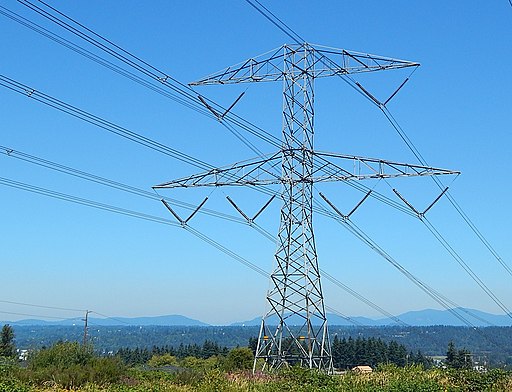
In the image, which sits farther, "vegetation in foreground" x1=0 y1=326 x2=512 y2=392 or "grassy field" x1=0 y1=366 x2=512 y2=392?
"vegetation in foreground" x1=0 y1=326 x2=512 y2=392

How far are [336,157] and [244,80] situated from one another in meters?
5.42

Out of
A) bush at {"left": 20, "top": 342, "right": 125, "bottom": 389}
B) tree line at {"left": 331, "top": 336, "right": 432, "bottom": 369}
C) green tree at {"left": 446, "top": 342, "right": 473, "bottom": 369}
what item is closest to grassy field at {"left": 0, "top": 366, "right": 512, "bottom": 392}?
bush at {"left": 20, "top": 342, "right": 125, "bottom": 389}

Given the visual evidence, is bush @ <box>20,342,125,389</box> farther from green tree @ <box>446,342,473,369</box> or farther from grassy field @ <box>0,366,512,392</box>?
green tree @ <box>446,342,473,369</box>

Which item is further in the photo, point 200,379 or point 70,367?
point 70,367

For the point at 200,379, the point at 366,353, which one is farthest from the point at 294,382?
the point at 366,353

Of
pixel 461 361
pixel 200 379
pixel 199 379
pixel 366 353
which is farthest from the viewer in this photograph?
pixel 366 353

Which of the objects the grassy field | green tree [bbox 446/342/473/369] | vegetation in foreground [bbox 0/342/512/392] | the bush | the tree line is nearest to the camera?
the grassy field

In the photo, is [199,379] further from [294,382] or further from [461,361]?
[461,361]

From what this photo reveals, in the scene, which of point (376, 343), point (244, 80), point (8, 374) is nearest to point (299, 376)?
point (8, 374)

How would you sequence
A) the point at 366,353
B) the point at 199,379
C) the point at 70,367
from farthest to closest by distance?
the point at 366,353 < the point at 70,367 < the point at 199,379

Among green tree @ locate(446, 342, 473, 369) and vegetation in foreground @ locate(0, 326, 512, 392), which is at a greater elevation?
green tree @ locate(446, 342, 473, 369)

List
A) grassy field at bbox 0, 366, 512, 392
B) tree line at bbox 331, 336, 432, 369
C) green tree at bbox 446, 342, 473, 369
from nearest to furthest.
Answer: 1. grassy field at bbox 0, 366, 512, 392
2. green tree at bbox 446, 342, 473, 369
3. tree line at bbox 331, 336, 432, 369

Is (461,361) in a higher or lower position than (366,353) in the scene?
higher

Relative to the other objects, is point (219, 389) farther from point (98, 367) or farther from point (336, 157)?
point (336, 157)
